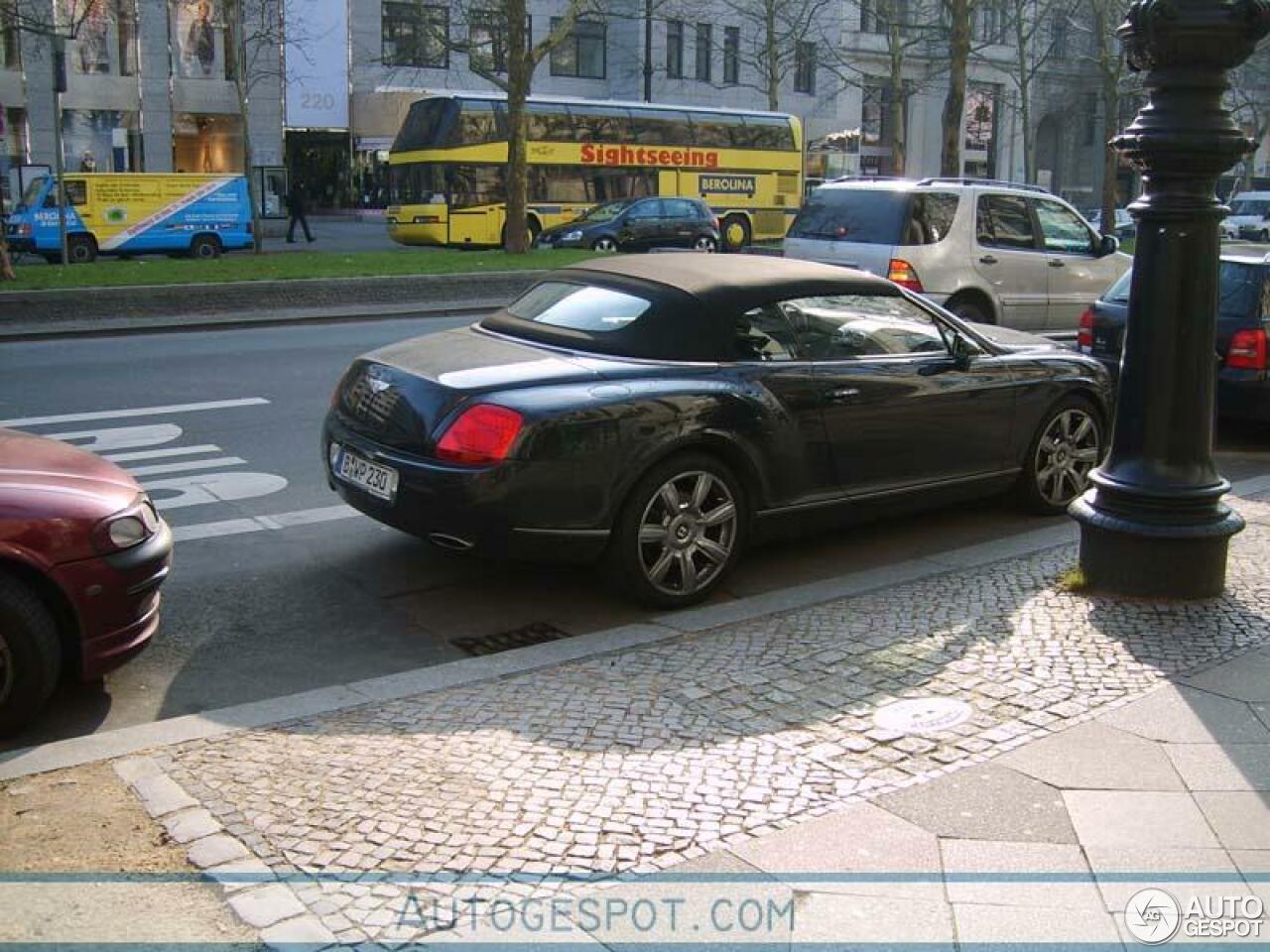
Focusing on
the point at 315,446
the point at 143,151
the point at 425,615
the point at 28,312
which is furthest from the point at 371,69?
the point at 425,615

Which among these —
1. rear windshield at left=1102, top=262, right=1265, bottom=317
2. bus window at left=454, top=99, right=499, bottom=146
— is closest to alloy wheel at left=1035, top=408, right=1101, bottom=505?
rear windshield at left=1102, top=262, right=1265, bottom=317

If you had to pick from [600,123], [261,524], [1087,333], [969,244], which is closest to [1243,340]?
[1087,333]

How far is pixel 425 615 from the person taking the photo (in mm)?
6012

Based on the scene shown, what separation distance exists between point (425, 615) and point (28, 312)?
1258cm

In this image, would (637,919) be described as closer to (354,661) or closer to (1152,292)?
(354,661)

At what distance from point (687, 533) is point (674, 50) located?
5927cm

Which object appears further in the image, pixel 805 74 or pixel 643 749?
pixel 805 74

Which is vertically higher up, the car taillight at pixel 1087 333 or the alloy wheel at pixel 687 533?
the car taillight at pixel 1087 333

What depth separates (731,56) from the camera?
62.8m

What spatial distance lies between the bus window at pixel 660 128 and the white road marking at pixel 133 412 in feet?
90.4

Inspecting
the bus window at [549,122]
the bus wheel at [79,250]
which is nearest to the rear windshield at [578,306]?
the bus wheel at [79,250]

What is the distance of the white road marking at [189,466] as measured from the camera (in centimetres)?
852

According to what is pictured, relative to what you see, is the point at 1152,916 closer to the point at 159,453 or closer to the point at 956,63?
the point at 159,453

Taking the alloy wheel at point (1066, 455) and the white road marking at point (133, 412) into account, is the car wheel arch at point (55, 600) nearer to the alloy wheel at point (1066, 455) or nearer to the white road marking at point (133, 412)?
the alloy wheel at point (1066, 455)
